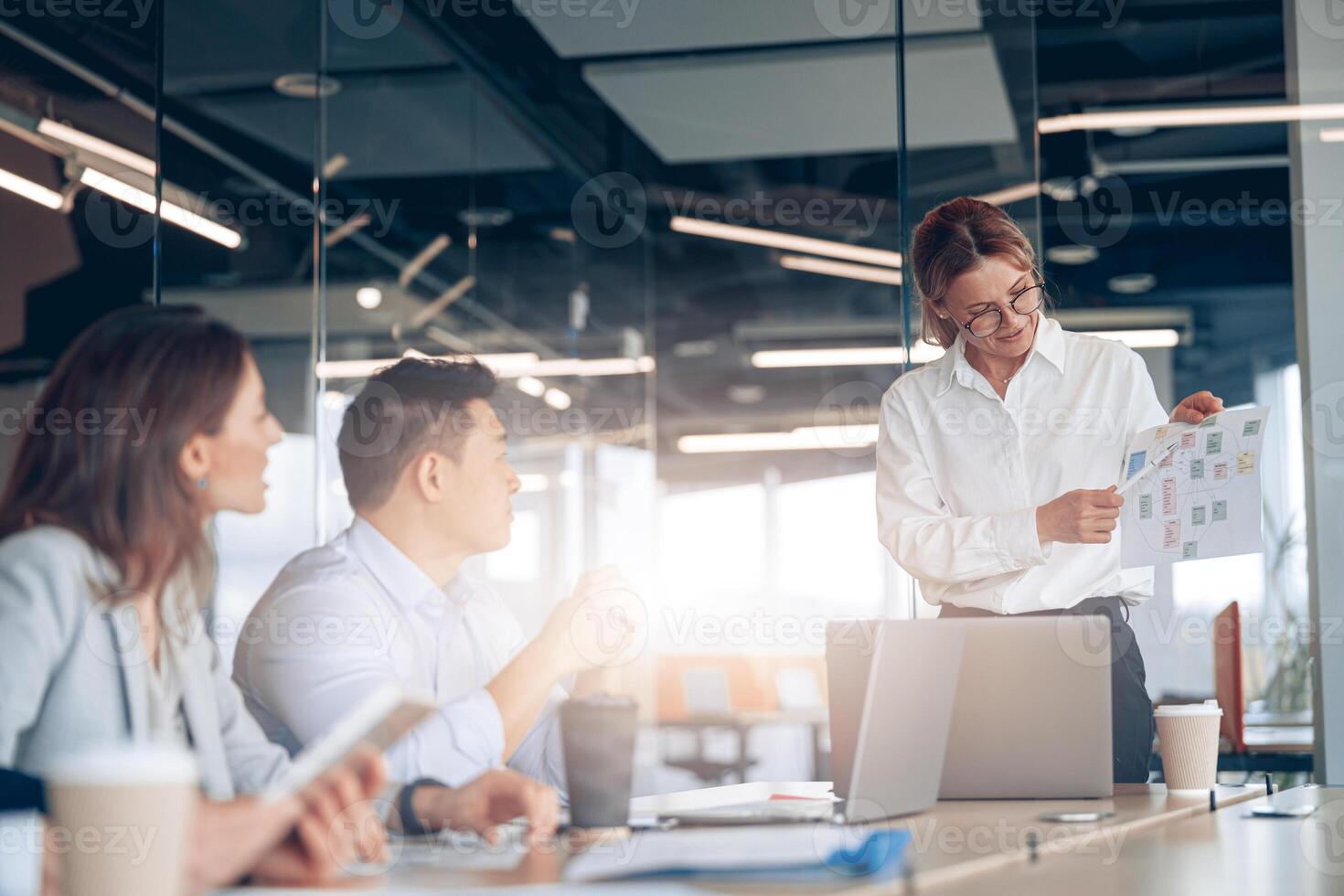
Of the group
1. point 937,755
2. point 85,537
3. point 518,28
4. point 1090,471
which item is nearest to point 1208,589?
point 518,28

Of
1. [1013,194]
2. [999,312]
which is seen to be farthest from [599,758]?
[1013,194]

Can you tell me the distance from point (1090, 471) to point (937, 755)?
2.62 feet

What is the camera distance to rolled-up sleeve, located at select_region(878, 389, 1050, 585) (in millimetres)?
2057

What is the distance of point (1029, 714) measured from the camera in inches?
67.7

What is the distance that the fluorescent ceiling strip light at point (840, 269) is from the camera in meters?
7.39

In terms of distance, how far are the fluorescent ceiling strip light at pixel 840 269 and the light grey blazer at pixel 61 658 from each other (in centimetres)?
622

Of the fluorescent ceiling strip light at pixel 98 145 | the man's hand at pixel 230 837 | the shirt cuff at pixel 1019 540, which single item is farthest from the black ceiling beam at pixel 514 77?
the man's hand at pixel 230 837

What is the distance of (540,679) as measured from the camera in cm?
179

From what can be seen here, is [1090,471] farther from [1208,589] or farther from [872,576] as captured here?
[872,576]

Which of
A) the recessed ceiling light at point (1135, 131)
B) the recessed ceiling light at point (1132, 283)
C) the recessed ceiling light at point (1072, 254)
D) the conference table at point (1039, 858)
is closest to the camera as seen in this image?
the conference table at point (1039, 858)

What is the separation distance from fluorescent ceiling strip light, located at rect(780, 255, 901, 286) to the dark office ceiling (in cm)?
35

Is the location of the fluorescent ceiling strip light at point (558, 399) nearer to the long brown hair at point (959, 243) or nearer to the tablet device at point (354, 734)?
the long brown hair at point (959, 243)

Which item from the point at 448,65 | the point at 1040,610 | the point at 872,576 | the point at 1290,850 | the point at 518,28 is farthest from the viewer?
the point at 872,576

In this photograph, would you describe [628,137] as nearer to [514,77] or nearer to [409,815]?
[514,77]
